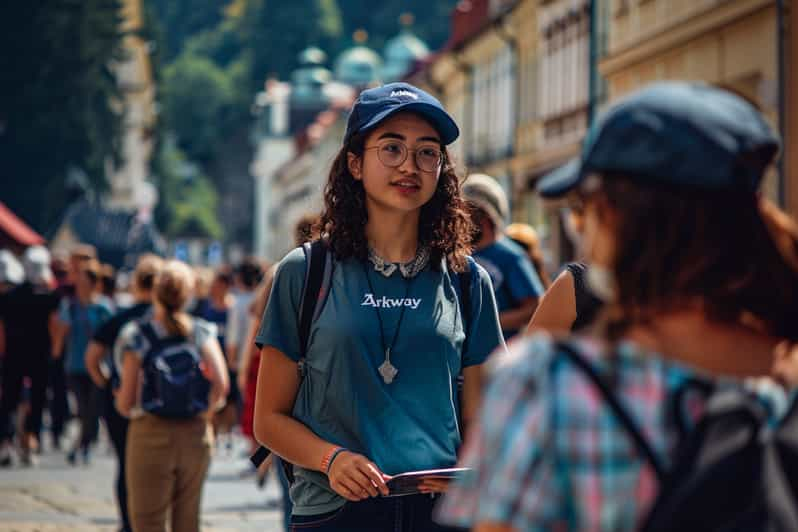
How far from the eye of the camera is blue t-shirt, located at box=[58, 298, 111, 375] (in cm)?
1739

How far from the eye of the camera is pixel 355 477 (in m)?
4.30

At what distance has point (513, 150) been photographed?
136 ft

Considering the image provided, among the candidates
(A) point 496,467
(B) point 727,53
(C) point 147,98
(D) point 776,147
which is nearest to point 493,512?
(A) point 496,467

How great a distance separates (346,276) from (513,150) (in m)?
37.1

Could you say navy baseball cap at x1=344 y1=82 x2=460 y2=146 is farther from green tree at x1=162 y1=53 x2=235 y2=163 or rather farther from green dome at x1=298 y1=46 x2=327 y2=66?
green tree at x1=162 y1=53 x2=235 y2=163

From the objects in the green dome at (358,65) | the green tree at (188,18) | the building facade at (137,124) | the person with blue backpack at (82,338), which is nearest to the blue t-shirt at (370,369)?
the person with blue backpack at (82,338)

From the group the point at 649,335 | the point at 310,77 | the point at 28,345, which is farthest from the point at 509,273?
the point at 310,77

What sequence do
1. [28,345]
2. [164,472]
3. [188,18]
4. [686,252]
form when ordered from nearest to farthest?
1. [686,252]
2. [164,472]
3. [28,345]
4. [188,18]

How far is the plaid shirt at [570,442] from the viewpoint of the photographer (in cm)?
→ 229

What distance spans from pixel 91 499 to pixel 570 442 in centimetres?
1143

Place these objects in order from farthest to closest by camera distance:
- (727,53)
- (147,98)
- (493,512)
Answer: (147,98)
(727,53)
(493,512)

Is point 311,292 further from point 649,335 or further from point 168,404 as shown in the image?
point 168,404

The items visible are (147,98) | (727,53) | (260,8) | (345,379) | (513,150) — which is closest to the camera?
(345,379)

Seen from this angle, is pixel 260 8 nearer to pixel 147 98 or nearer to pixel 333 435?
pixel 147 98
